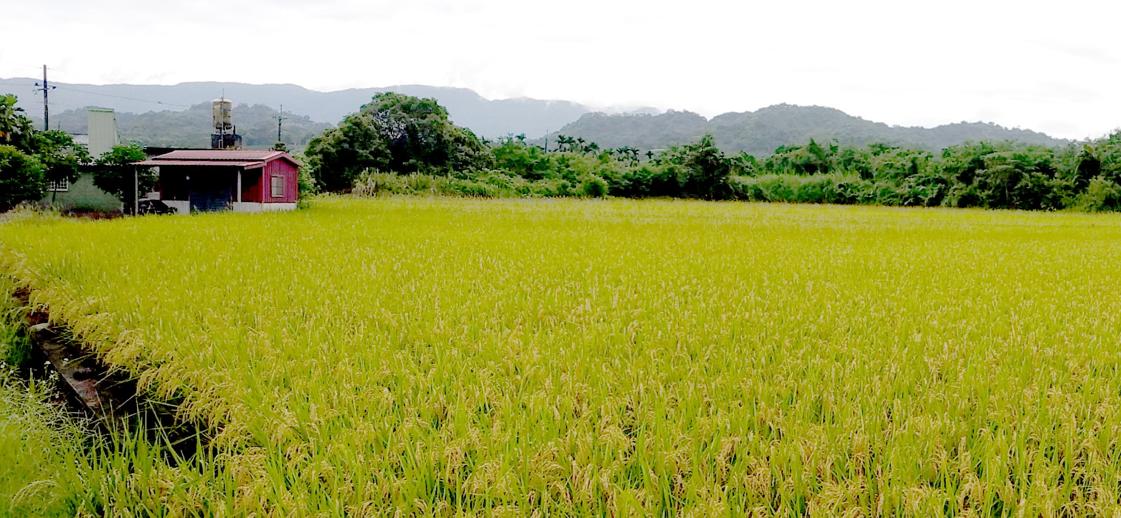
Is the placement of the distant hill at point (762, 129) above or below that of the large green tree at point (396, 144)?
above

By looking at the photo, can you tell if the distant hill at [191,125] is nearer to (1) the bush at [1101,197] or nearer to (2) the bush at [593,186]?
(2) the bush at [593,186]

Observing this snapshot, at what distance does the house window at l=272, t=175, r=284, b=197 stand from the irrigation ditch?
1602 cm

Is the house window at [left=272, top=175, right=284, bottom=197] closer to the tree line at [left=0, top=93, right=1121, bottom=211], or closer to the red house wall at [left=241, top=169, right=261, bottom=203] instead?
the red house wall at [left=241, top=169, right=261, bottom=203]

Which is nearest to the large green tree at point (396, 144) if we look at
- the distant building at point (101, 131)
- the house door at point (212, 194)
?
the distant building at point (101, 131)

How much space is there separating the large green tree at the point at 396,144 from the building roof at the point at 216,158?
41.8ft

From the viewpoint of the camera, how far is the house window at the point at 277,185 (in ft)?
72.2

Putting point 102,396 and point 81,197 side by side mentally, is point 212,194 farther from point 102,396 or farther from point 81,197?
point 102,396

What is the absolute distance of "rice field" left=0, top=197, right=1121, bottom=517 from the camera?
280cm

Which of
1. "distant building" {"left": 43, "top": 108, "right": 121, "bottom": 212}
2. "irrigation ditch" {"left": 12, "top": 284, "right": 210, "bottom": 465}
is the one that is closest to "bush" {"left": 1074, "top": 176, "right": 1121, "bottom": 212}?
"irrigation ditch" {"left": 12, "top": 284, "right": 210, "bottom": 465}

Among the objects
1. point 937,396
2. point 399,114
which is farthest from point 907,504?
point 399,114

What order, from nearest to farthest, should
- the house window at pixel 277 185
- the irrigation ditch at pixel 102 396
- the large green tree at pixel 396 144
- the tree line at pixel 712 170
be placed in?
the irrigation ditch at pixel 102 396 < the house window at pixel 277 185 < the tree line at pixel 712 170 < the large green tree at pixel 396 144

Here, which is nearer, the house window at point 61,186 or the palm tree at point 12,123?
the palm tree at point 12,123

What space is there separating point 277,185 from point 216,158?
6.84 feet

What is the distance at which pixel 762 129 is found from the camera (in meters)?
100
